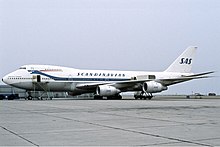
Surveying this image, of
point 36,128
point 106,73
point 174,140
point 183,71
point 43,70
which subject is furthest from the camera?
point 183,71

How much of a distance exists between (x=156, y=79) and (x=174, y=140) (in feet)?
110

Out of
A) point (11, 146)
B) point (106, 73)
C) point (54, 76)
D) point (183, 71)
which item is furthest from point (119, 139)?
point (183, 71)

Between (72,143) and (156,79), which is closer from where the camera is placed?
(72,143)

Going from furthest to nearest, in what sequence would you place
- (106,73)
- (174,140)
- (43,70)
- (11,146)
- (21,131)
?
(106,73) < (43,70) < (21,131) < (174,140) < (11,146)

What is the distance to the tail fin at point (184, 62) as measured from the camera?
43.3 metres

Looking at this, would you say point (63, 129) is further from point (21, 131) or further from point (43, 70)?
point (43, 70)

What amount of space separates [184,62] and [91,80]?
1338cm

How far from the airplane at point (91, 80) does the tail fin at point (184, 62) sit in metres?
2.14

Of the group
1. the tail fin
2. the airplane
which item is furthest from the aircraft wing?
the tail fin

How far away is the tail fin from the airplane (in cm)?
214

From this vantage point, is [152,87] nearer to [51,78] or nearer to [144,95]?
[144,95]

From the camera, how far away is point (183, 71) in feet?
142

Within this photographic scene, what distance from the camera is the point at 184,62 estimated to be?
43.3 meters

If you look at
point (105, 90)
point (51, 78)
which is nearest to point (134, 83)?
point (105, 90)
